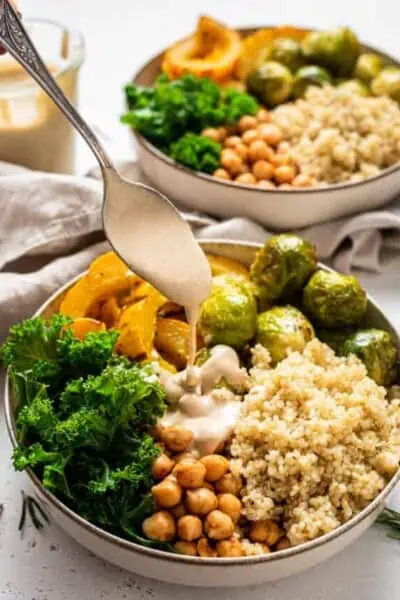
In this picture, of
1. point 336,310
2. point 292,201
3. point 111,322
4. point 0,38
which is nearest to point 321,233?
point 292,201

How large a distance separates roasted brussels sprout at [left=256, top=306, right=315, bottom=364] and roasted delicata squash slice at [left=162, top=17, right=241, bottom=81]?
3.08 ft

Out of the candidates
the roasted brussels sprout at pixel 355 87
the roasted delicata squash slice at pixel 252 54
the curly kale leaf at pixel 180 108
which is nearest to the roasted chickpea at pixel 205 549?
the curly kale leaf at pixel 180 108

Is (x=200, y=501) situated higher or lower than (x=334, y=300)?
lower

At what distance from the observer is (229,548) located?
1.67m

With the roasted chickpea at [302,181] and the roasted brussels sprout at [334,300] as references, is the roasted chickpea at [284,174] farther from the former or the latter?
the roasted brussels sprout at [334,300]

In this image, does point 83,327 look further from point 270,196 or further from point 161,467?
point 270,196

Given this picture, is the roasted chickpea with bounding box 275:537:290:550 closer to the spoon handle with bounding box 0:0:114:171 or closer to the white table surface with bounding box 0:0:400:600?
the white table surface with bounding box 0:0:400:600

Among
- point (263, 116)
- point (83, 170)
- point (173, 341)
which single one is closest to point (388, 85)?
point (263, 116)

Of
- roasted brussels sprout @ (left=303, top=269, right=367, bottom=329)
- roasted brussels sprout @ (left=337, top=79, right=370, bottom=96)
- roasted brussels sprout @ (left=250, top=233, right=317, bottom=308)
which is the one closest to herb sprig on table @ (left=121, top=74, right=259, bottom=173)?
roasted brussels sprout @ (left=337, top=79, right=370, bottom=96)

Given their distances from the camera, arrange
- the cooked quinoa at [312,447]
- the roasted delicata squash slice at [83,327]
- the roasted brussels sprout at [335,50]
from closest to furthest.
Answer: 1. the cooked quinoa at [312,447]
2. the roasted delicata squash slice at [83,327]
3. the roasted brussels sprout at [335,50]

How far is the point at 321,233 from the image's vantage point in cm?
245

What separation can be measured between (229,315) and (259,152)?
62 cm

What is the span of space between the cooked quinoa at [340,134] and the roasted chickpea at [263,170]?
0.25 feet

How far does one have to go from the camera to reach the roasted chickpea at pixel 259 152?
8.27 feet
